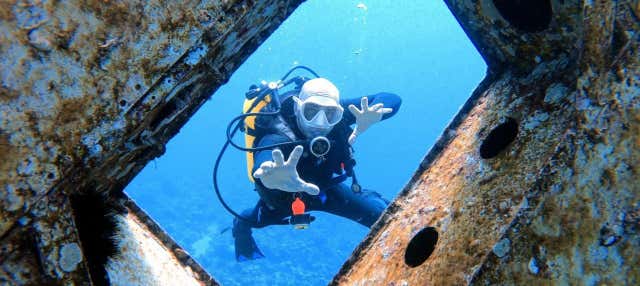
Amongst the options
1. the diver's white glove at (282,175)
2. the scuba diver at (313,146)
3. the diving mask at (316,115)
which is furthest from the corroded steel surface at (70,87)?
the diving mask at (316,115)

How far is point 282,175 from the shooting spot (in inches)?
110

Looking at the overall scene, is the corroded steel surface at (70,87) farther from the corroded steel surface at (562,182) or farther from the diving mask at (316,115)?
the diving mask at (316,115)

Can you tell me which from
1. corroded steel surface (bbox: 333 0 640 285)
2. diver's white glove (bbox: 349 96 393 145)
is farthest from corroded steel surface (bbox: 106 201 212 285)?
diver's white glove (bbox: 349 96 393 145)

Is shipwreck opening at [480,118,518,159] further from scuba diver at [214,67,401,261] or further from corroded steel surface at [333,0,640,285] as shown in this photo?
scuba diver at [214,67,401,261]

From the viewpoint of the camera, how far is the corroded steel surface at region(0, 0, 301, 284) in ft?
3.09

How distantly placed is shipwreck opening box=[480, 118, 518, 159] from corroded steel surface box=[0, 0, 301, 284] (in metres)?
1.17

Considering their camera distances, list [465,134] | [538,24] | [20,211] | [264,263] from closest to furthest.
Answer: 1. [20,211]
2. [538,24]
3. [465,134]
4. [264,263]

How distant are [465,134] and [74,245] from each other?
1677 mm

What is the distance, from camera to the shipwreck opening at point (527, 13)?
1505 mm

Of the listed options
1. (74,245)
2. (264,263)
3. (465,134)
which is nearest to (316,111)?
(465,134)

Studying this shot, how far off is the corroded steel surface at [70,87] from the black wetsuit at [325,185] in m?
2.73

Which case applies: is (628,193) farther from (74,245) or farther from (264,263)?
(264,263)

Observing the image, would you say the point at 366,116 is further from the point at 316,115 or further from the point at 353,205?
the point at 353,205

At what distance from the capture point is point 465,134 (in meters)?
1.84
